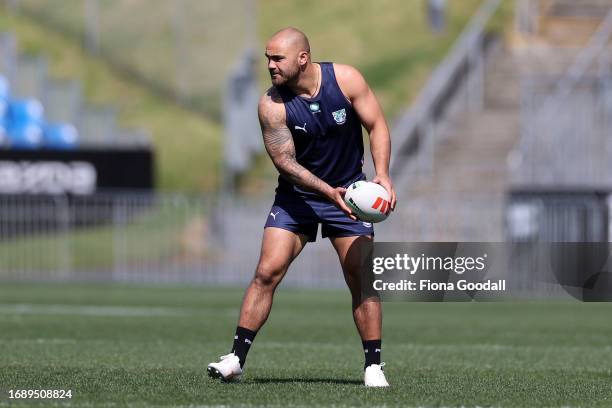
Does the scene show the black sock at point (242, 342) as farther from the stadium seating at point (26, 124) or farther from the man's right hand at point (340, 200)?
the stadium seating at point (26, 124)

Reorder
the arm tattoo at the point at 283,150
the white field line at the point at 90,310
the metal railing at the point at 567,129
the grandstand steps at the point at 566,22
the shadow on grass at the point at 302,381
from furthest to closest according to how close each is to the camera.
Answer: the grandstand steps at the point at 566,22
the metal railing at the point at 567,129
the white field line at the point at 90,310
the shadow on grass at the point at 302,381
the arm tattoo at the point at 283,150

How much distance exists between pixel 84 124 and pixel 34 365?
1018 inches

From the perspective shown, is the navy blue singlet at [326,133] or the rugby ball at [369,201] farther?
the navy blue singlet at [326,133]

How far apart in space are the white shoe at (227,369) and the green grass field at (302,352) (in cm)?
8

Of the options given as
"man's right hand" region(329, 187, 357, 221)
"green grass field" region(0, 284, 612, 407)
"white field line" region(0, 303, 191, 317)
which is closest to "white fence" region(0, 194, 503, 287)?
"green grass field" region(0, 284, 612, 407)

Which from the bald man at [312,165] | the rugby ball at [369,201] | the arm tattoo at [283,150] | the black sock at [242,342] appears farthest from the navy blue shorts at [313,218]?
the black sock at [242,342]

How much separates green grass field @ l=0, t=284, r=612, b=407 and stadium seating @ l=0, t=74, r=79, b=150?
10.7 metres

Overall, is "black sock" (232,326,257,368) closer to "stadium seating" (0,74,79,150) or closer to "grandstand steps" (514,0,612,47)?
"stadium seating" (0,74,79,150)

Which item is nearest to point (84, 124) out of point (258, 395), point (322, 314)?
point (322, 314)

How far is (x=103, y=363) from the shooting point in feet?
36.5

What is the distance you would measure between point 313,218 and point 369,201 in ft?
2.07

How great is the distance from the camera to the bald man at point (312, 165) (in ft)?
30.5

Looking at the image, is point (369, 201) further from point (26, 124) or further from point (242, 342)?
point (26, 124)

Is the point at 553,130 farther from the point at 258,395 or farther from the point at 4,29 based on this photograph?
the point at 258,395
